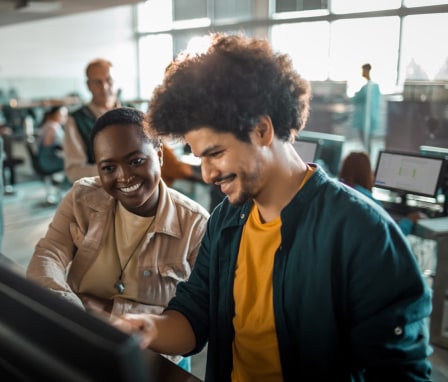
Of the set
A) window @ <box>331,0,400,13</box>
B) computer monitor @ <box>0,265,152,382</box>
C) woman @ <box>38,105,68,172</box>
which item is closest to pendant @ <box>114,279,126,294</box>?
computer monitor @ <box>0,265,152,382</box>

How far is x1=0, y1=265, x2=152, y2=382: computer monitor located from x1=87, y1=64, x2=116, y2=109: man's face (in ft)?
8.25

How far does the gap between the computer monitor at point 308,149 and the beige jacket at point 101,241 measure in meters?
2.28

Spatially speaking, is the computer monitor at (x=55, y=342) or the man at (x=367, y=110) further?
the man at (x=367, y=110)

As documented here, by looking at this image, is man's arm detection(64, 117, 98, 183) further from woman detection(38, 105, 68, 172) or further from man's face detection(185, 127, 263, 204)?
woman detection(38, 105, 68, 172)

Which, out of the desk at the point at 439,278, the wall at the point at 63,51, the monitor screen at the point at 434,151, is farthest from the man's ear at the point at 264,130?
the wall at the point at 63,51

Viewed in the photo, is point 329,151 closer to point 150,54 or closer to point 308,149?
point 308,149

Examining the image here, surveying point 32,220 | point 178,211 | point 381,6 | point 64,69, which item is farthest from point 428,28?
point 64,69

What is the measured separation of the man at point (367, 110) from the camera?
382 centimetres

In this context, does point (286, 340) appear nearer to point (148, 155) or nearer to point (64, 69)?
point (148, 155)

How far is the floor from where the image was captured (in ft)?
8.40

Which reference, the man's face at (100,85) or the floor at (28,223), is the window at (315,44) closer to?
the floor at (28,223)

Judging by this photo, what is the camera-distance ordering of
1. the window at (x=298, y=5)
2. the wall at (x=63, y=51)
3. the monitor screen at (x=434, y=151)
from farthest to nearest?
the wall at (x=63, y=51), the window at (x=298, y=5), the monitor screen at (x=434, y=151)

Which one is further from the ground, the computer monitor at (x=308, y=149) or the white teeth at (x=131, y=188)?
the white teeth at (x=131, y=188)

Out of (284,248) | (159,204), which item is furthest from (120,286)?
(284,248)
